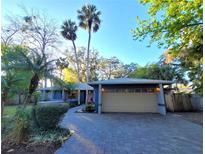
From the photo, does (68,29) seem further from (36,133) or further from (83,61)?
(36,133)

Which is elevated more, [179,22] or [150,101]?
[179,22]

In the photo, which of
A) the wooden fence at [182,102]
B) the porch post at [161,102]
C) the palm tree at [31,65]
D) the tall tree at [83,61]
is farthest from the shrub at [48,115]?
the tall tree at [83,61]

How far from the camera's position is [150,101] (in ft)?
45.9

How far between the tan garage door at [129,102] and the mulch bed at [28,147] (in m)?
9.31

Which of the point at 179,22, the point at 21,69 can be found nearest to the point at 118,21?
the point at 179,22

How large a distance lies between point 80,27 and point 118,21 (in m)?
13.0

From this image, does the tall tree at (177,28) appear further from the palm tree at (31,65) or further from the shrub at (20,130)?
the shrub at (20,130)

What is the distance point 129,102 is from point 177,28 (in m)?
7.79

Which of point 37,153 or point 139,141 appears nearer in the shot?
point 37,153

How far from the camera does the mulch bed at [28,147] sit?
177 inches

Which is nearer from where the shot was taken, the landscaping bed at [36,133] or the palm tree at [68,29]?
the landscaping bed at [36,133]

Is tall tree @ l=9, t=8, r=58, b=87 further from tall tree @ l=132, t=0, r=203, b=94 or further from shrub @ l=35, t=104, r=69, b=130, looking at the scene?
shrub @ l=35, t=104, r=69, b=130

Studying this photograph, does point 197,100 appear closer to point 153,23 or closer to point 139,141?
point 153,23

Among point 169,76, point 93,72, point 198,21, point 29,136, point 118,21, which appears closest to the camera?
point 29,136
